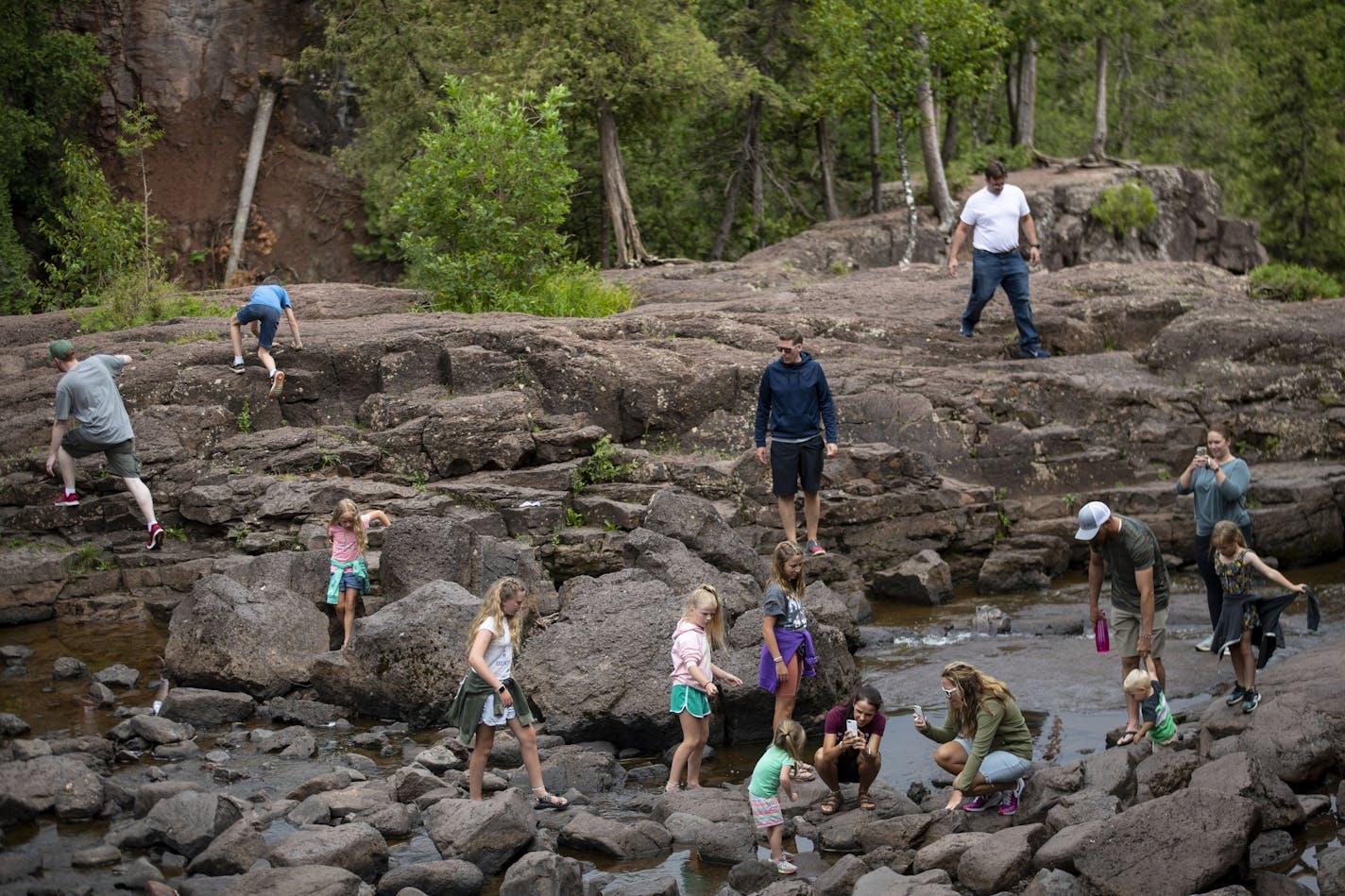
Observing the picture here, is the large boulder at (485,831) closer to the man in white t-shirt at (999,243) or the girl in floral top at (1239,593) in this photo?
the girl in floral top at (1239,593)

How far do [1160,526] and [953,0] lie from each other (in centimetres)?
1285

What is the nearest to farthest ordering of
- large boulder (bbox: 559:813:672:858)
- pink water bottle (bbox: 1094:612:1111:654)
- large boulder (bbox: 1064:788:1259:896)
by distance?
large boulder (bbox: 1064:788:1259:896)
large boulder (bbox: 559:813:672:858)
pink water bottle (bbox: 1094:612:1111:654)

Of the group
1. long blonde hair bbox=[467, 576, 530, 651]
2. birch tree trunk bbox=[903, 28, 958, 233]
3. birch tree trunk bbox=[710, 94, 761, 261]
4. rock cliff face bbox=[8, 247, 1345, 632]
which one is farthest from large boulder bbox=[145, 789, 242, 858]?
birch tree trunk bbox=[710, 94, 761, 261]

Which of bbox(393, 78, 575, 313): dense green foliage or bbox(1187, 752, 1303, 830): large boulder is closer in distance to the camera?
bbox(1187, 752, 1303, 830): large boulder

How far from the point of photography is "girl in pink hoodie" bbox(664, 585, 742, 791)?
32.6 ft

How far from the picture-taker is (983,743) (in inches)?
360

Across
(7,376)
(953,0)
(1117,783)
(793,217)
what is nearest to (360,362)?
(7,376)

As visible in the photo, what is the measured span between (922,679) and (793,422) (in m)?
3.04

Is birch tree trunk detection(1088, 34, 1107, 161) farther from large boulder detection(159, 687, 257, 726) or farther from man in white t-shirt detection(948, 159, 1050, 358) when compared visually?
large boulder detection(159, 687, 257, 726)

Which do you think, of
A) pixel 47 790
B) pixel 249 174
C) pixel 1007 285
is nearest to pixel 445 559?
pixel 47 790

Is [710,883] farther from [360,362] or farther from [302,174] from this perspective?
[302,174]

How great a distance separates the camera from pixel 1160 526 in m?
16.7

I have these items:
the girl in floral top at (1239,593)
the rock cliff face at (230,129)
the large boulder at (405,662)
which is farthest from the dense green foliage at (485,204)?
the rock cliff face at (230,129)

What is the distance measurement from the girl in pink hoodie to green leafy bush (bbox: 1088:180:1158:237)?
71.8 ft
